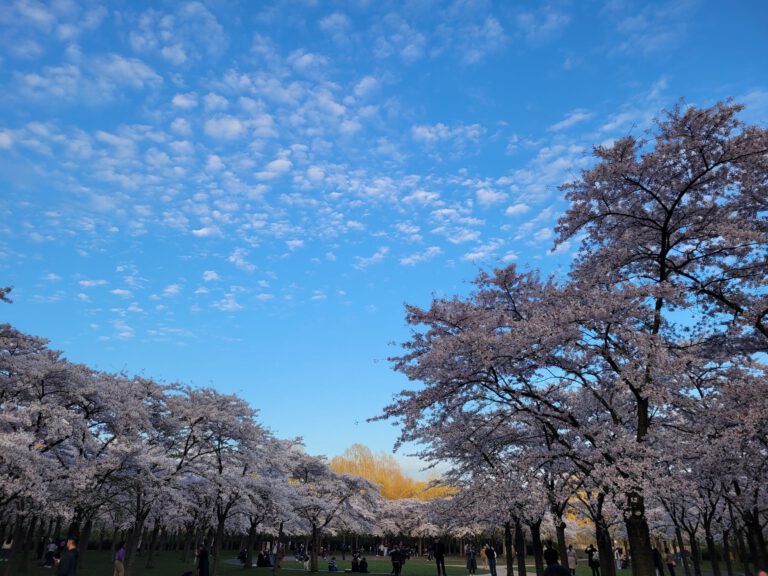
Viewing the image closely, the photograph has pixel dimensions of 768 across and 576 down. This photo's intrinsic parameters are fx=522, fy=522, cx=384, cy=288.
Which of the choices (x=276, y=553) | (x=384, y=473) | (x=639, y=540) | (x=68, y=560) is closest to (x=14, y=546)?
(x=68, y=560)

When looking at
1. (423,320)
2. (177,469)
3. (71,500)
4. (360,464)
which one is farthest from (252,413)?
(360,464)

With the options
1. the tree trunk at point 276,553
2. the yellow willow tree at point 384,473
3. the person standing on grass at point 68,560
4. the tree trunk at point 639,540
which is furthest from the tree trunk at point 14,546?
the yellow willow tree at point 384,473

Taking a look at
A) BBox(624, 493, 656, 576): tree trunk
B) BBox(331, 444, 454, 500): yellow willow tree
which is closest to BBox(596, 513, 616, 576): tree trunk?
BBox(624, 493, 656, 576): tree trunk

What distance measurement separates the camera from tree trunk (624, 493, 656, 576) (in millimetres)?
12312

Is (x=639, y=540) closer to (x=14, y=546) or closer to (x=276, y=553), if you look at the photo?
(x=14, y=546)

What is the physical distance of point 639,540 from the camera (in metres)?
12.7

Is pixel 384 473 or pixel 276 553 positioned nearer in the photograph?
pixel 276 553

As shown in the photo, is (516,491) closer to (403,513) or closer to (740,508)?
(740,508)

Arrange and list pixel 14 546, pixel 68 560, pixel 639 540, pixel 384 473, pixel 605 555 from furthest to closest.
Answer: pixel 384 473 < pixel 14 546 < pixel 605 555 < pixel 639 540 < pixel 68 560

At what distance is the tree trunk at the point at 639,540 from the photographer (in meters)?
12.3

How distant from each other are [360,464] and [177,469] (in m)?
66.7

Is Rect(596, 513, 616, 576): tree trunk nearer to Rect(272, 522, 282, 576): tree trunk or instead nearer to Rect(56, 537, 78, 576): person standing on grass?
Rect(56, 537, 78, 576): person standing on grass

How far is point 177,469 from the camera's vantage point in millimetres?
24500

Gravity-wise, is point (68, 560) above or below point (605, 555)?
above
